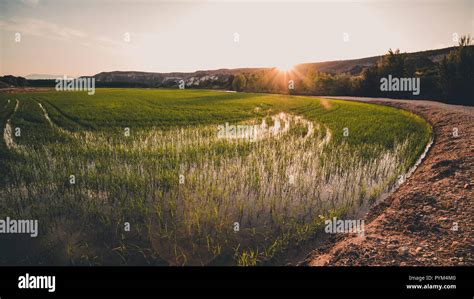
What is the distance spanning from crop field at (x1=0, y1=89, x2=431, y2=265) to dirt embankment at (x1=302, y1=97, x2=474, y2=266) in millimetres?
581

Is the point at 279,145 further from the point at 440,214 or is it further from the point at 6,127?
the point at 6,127

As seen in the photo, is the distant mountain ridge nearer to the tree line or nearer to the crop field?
the tree line

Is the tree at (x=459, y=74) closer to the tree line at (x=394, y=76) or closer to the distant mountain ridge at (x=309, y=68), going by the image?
the tree line at (x=394, y=76)

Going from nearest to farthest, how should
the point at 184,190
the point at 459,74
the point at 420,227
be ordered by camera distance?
the point at 420,227 → the point at 184,190 → the point at 459,74

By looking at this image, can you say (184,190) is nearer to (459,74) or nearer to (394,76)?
(459,74)

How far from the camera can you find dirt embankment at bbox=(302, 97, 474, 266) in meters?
3.69

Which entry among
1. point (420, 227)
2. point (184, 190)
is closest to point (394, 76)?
point (420, 227)

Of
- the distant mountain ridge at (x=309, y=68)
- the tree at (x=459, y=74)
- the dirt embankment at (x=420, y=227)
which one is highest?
the distant mountain ridge at (x=309, y=68)

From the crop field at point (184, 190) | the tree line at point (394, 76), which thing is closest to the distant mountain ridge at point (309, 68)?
the tree line at point (394, 76)

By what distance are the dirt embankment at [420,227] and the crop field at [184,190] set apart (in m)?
0.58

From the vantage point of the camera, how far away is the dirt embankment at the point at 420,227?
12.1 feet

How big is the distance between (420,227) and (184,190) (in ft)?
15.3

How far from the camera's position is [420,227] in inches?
175
